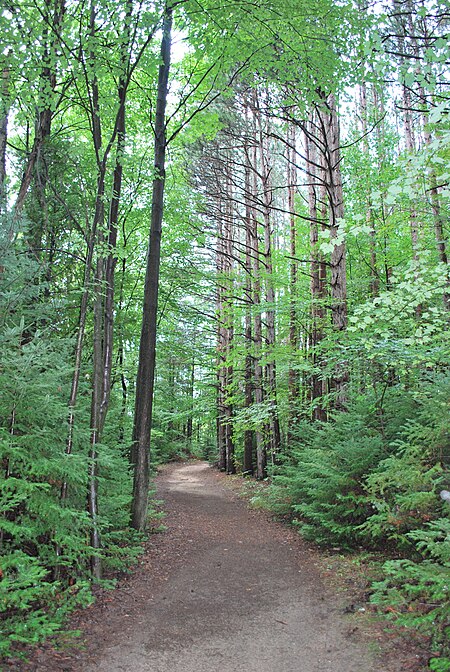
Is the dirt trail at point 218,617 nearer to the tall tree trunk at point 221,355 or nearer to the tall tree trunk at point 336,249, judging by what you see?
the tall tree trunk at point 336,249

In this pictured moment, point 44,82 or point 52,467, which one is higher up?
point 44,82

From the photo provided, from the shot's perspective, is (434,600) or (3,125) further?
(3,125)

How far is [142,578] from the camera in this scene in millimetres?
5516

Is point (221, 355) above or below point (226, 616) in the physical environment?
above

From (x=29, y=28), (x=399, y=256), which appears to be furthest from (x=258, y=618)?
(x=399, y=256)

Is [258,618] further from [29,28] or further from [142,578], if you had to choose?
[29,28]

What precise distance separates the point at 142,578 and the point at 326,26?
28.2ft

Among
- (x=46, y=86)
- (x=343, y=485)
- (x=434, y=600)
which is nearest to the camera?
(x=434, y=600)

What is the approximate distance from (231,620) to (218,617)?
15cm

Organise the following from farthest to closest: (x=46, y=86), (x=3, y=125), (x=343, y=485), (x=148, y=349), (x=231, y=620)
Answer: (x=148, y=349), (x=3, y=125), (x=343, y=485), (x=46, y=86), (x=231, y=620)

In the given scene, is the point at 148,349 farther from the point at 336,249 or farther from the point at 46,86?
the point at 336,249

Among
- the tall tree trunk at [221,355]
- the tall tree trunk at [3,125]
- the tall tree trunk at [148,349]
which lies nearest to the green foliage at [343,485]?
the tall tree trunk at [148,349]

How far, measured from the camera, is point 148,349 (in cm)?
744

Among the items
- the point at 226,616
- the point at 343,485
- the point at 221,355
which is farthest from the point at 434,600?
the point at 221,355
